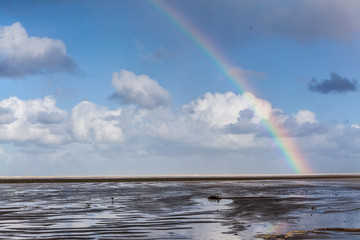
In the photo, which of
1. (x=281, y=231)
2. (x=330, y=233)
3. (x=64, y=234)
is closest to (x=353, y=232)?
(x=330, y=233)

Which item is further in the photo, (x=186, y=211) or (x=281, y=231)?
(x=186, y=211)

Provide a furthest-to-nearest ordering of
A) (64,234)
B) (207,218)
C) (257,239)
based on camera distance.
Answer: (207,218)
(64,234)
(257,239)

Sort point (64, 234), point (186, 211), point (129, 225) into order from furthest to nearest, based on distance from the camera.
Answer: point (186, 211) → point (129, 225) → point (64, 234)

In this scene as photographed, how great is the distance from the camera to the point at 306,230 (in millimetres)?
26469

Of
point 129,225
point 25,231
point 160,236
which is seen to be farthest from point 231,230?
point 25,231

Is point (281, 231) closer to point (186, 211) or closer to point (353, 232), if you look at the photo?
point (353, 232)

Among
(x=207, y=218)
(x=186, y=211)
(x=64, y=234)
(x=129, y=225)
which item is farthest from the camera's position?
(x=186, y=211)

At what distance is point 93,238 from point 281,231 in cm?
1047

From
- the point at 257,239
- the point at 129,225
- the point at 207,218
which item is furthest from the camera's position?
the point at 207,218

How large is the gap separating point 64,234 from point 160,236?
5353 mm

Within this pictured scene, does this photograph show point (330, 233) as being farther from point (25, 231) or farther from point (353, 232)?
point (25, 231)

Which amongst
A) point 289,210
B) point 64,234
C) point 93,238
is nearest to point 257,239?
point 93,238

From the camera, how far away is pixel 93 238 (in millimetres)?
24016

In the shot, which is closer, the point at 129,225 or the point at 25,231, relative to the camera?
the point at 25,231
